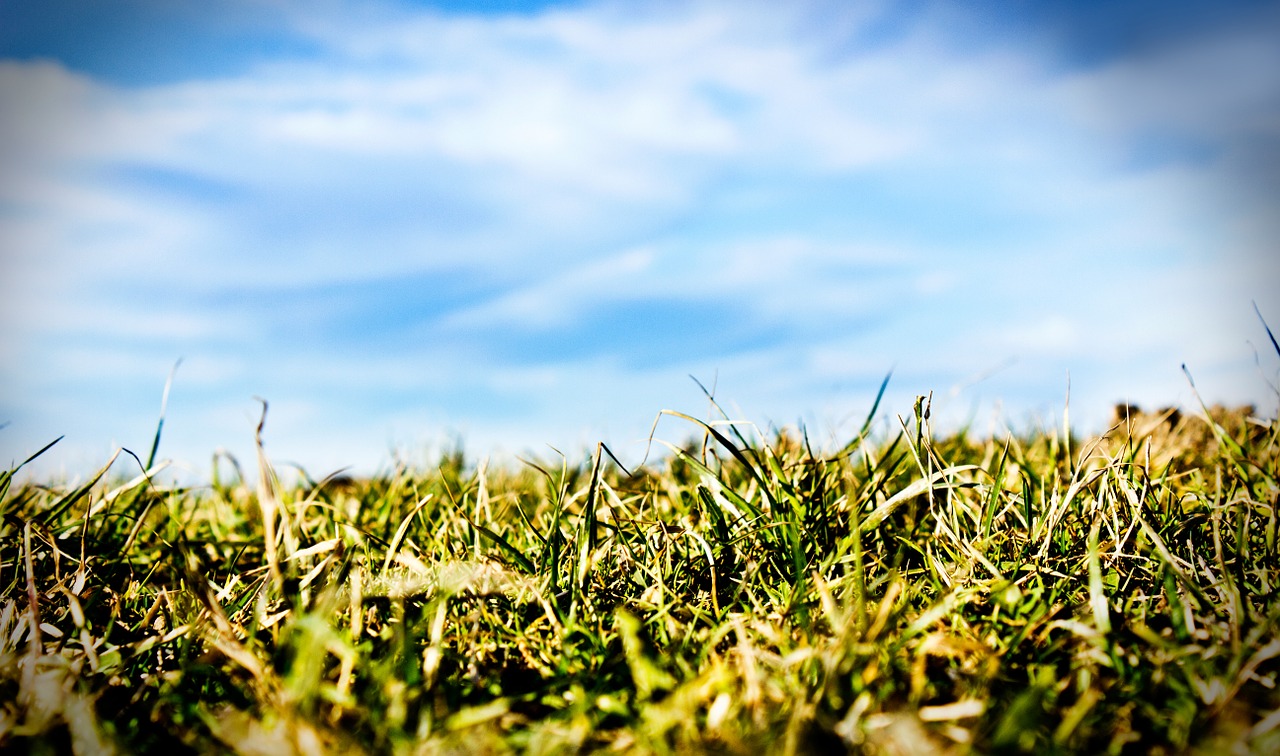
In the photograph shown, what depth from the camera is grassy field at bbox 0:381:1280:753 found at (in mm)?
1198

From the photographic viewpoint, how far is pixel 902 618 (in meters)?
1.57

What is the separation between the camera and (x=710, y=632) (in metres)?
1.52

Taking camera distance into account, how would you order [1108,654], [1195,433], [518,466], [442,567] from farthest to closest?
[518,466]
[1195,433]
[442,567]
[1108,654]

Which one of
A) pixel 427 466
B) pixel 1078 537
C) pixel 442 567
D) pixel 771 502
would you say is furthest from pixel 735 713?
pixel 427 466

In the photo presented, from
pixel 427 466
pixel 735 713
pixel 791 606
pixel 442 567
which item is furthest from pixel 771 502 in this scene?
pixel 427 466

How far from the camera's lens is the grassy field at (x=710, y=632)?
3.93ft

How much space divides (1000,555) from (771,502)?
0.54 m

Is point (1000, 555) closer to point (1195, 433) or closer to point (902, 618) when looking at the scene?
point (902, 618)

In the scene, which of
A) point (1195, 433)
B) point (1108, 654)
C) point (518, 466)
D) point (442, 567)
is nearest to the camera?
point (1108, 654)

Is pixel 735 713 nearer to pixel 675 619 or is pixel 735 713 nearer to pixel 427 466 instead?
pixel 675 619

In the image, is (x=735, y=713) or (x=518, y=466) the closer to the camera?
(x=735, y=713)

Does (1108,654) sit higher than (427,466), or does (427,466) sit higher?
(427,466)

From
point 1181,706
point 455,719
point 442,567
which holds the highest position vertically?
point 442,567

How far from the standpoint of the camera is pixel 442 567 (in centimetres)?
175
